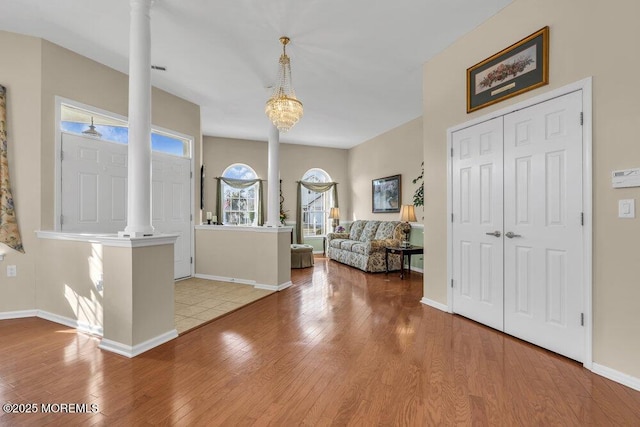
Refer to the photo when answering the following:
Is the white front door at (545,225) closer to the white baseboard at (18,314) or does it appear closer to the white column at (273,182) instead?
the white column at (273,182)

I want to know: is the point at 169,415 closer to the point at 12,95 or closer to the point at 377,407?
the point at 377,407

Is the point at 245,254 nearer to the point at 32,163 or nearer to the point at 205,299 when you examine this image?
the point at 205,299

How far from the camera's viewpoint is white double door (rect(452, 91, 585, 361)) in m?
2.38

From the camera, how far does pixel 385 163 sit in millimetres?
7383

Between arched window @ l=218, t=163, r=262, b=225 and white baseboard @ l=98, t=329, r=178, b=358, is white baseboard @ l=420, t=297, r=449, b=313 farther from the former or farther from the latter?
arched window @ l=218, t=163, r=262, b=225

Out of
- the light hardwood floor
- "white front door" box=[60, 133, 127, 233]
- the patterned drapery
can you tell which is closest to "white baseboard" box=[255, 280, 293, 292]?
the light hardwood floor

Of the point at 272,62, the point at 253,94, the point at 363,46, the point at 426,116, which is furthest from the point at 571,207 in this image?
the point at 253,94

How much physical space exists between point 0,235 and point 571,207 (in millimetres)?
5472

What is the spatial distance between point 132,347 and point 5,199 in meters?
2.35

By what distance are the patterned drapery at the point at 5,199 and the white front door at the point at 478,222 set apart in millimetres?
4908

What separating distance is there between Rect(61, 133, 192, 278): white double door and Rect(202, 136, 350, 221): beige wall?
8.92 feet

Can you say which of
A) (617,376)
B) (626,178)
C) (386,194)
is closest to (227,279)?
(386,194)

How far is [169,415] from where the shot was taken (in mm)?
1730

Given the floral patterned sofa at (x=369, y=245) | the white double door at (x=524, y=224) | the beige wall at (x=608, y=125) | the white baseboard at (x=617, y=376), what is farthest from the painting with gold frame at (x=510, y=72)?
the floral patterned sofa at (x=369, y=245)
